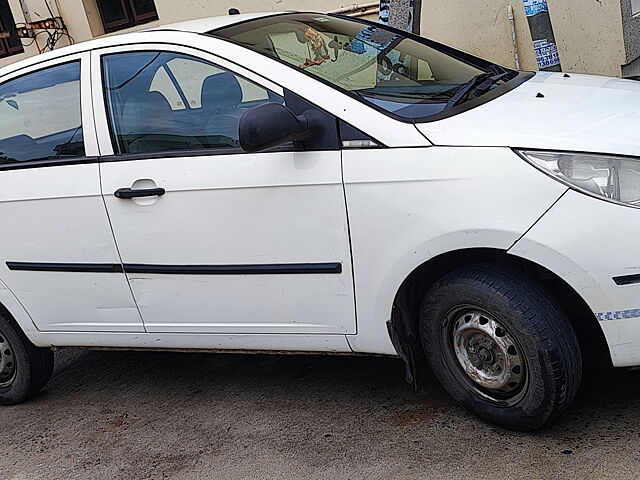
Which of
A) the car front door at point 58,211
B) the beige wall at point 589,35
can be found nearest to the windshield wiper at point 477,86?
the car front door at point 58,211

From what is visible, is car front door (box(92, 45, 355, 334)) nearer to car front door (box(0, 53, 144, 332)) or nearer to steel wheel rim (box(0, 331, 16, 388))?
car front door (box(0, 53, 144, 332))

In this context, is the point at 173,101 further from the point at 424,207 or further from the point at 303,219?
the point at 424,207

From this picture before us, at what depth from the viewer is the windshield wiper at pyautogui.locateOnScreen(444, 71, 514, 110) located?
349cm

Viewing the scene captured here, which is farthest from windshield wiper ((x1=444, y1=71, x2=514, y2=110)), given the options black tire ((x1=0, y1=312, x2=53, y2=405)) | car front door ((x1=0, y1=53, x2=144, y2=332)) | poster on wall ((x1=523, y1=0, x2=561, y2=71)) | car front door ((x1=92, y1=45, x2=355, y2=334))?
black tire ((x1=0, y1=312, x2=53, y2=405))

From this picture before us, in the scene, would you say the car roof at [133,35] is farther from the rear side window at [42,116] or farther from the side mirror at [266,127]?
the side mirror at [266,127]

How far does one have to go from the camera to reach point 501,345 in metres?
3.19

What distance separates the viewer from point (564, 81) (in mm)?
3809

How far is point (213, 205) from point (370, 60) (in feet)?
3.37

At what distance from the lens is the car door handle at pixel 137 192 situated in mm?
3629

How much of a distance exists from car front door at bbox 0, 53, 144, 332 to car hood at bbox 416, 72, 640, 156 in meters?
1.60

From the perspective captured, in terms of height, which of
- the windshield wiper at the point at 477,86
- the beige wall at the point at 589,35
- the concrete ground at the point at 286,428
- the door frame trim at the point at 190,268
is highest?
the windshield wiper at the point at 477,86

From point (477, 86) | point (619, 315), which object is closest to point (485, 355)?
point (619, 315)

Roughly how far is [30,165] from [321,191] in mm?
1587

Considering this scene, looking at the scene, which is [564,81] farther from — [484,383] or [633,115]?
[484,383]
